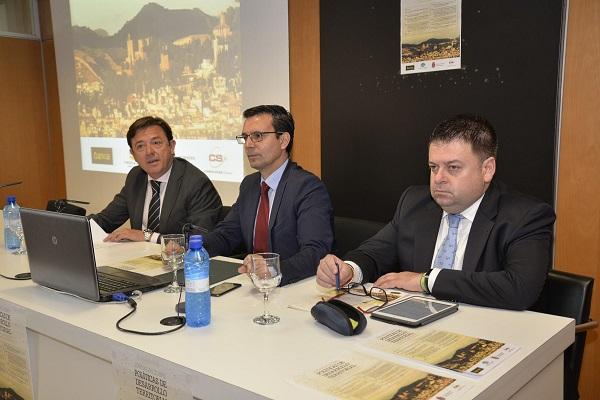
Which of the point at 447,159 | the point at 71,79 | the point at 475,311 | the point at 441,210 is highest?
the point at 71,79

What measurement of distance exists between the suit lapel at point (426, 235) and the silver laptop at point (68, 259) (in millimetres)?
952

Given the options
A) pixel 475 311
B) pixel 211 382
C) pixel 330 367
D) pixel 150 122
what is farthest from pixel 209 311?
pixel 150 122

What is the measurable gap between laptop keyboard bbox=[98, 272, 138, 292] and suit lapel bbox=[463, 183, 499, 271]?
1.17 metres

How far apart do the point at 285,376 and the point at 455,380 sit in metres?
0.36

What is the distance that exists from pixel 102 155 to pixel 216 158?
171cm

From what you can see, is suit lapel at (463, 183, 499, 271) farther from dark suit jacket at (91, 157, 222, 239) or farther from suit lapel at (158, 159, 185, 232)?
suit lapel at (158, 159, 185, 232)

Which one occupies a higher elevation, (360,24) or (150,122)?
(360,24)

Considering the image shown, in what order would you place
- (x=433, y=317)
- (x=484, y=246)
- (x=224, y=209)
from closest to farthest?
(x=433, y=317) < (x=484, y=246) < (x=224, y=209)

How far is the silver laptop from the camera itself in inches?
64.4

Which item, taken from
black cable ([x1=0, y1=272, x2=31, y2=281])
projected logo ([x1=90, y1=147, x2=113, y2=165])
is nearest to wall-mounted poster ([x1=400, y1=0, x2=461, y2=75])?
black cable ([x1=0, y1=272, x2=31, y2=281])

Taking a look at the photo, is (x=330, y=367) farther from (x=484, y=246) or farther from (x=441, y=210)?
(x=441, y=210)

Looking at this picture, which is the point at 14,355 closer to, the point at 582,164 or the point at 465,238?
the point at 465,238

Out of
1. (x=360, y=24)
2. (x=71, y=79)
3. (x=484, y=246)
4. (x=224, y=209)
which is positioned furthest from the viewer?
(x=71, y=79)

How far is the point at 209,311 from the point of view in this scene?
1494 millimetres
